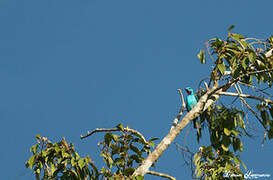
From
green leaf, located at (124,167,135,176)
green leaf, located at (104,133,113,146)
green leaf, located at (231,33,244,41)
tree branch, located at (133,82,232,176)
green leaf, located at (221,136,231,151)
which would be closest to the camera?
tree branch, located at (133,82,232,176)

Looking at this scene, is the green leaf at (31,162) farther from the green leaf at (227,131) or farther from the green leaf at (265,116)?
the green leaf at (265,116)

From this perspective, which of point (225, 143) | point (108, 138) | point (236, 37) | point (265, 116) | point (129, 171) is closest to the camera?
point (129, 171)

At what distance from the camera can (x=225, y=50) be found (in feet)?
20.2

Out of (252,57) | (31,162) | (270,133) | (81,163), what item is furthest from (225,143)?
(31,162)

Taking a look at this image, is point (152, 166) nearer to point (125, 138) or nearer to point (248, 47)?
point (125, 138)

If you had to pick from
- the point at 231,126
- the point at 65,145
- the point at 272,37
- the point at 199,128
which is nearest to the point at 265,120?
the point at 231,126

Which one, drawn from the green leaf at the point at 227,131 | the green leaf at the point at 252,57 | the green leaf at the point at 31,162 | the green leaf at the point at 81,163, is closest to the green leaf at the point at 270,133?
the green leaf at the point at 227,131

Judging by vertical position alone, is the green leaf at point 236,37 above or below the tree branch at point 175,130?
above

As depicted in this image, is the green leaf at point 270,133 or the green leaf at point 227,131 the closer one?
the green leaf at point 270,133

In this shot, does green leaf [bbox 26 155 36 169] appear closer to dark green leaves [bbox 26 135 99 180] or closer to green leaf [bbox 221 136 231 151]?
dark green leaves [bbox 26 135 99 180]

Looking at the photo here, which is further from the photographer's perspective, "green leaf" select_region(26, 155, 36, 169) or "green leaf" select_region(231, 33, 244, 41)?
"green leaf" select_region(231, 33, 244, 41)

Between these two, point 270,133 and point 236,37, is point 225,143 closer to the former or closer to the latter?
point 270,133

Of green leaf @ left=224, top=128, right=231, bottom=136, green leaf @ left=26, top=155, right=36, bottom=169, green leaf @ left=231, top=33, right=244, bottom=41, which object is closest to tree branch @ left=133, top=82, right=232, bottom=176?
green leaf @ left=224, top=128, right=231, bottom=136

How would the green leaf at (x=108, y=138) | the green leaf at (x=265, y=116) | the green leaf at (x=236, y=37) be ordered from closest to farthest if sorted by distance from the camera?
1. the green leaf at (x=108, y=138)
2. the green leaf at (x=265, y=116)
3. the green leaf at (x=236, y=37)
